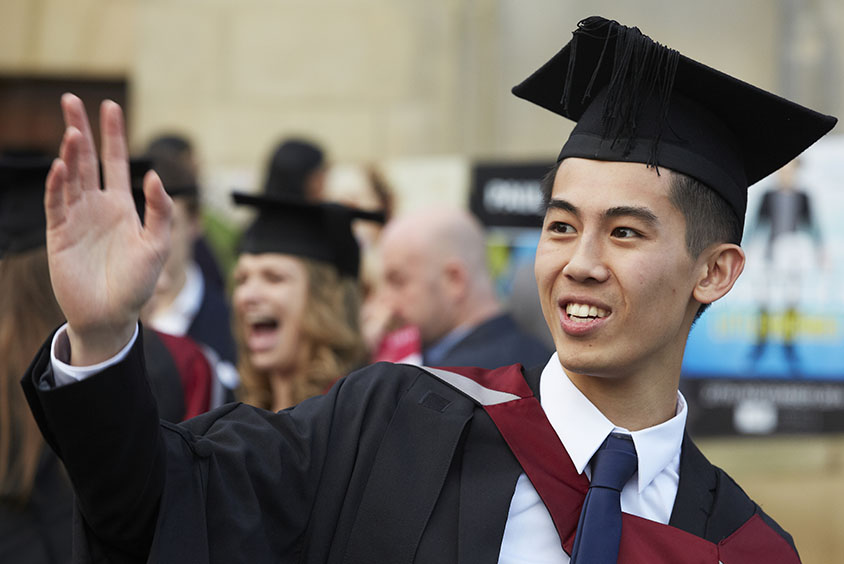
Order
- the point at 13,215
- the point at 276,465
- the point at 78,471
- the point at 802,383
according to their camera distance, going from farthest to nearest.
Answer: the point at 802,383
the point at 13,215
the point at 276,465
the point at 78,471

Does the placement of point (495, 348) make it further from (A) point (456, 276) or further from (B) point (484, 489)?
(B) point (484, 489)

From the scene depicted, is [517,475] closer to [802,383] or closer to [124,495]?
[124,495]

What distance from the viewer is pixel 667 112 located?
2494 millimetres

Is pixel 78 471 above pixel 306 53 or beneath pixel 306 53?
beneath

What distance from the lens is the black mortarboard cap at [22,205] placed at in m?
3.79

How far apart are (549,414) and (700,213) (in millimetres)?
551

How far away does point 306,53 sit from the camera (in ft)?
29.7

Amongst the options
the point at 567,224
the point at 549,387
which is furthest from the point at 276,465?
the point at 567,224

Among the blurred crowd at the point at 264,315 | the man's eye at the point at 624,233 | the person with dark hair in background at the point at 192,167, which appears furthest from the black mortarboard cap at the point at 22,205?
the person with dark hair in background at the point at 192,167

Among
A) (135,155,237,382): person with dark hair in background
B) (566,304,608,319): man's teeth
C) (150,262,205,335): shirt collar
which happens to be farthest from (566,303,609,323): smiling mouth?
(150,262,205,335): shirt collar

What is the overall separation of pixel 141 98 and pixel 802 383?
596 centimetres

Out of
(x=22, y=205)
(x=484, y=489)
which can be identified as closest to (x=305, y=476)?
(x=484, y=489)

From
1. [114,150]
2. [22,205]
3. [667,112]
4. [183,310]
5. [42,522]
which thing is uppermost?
[667,112]

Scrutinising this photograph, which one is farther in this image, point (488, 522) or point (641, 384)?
point (641, 384)
